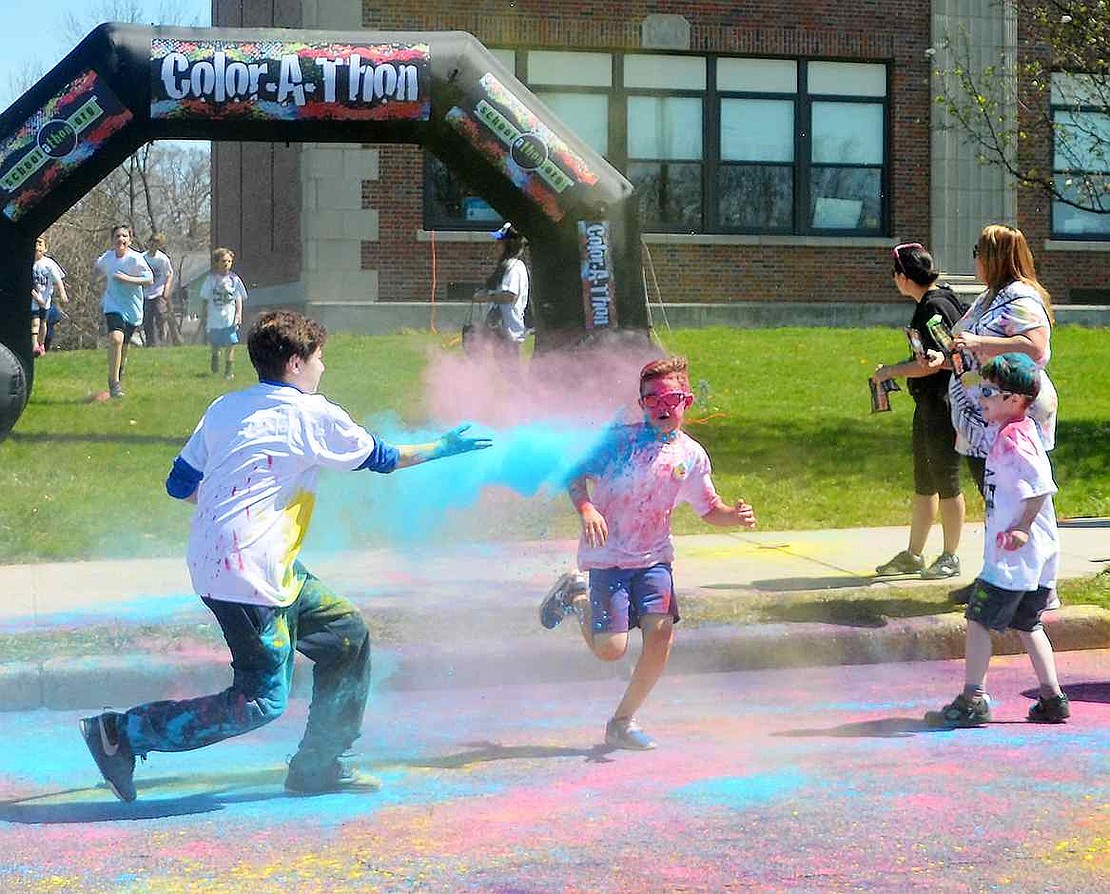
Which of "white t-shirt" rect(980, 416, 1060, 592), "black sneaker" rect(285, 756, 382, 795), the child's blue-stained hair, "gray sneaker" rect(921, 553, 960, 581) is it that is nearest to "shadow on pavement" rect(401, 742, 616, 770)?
"black sneaker" rect(285, 756, 382, 795)

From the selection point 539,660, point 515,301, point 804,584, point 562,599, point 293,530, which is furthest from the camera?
point 515,301

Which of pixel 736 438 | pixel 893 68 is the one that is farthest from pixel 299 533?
pixel 893 68

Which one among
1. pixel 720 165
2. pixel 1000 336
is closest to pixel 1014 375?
pixel 1000 336

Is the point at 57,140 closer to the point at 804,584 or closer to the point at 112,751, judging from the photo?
the point at 804,584

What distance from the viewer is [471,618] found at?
310 inches

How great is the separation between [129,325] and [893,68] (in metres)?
13.6

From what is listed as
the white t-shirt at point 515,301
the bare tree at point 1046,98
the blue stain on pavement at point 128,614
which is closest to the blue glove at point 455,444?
the blue stain on pavement at point 128,614

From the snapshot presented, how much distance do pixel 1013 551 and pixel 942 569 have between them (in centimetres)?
262

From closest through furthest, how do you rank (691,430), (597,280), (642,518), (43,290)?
(642,518)
(597,280)
(691,430)
(43,290)

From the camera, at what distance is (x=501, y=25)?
23.4 meters

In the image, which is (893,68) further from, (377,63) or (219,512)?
(219,512)

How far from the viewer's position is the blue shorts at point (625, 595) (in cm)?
596

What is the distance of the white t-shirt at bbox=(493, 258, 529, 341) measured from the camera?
512 inches

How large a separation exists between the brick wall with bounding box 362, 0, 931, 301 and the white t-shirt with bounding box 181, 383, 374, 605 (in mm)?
18277
